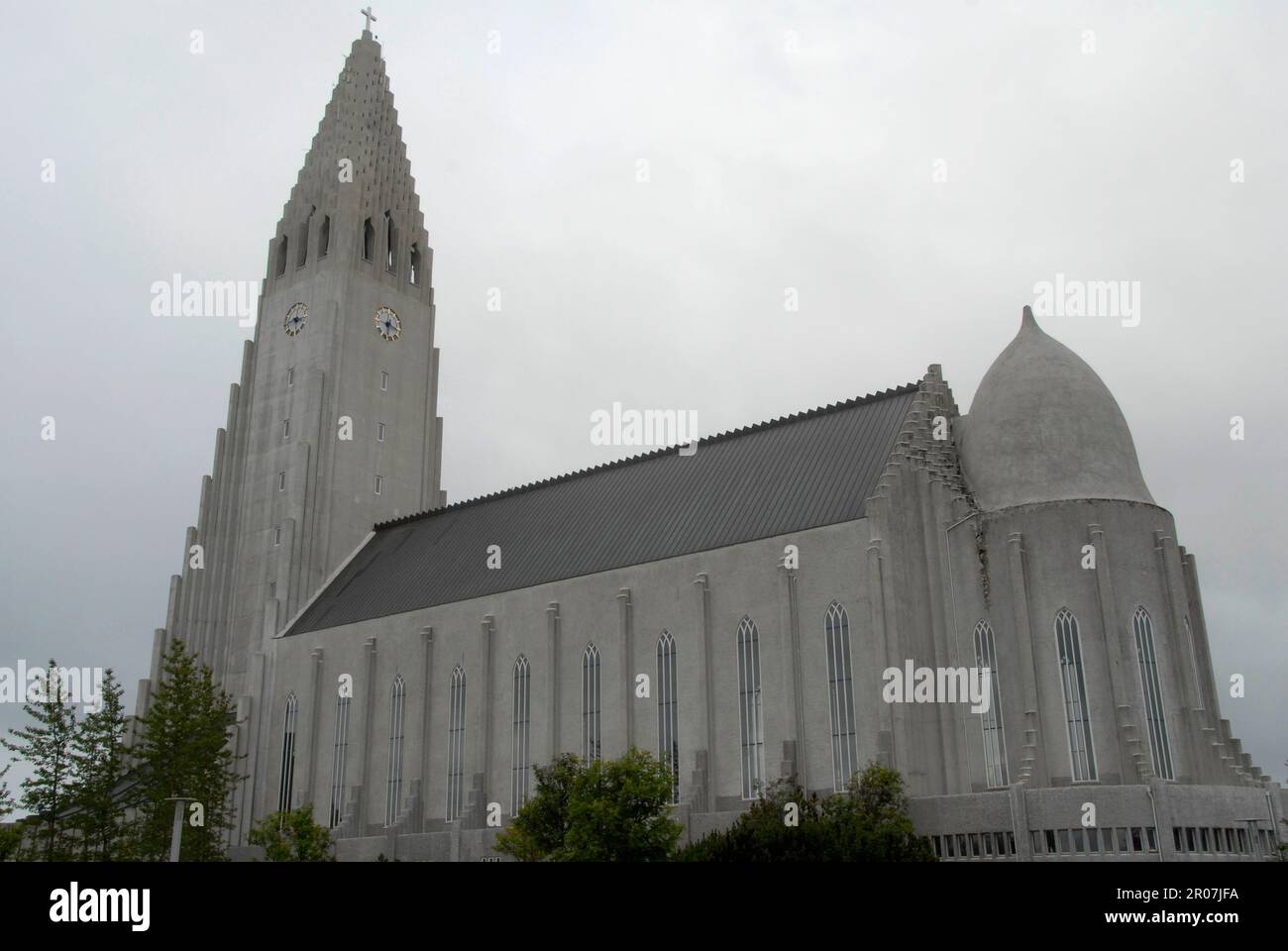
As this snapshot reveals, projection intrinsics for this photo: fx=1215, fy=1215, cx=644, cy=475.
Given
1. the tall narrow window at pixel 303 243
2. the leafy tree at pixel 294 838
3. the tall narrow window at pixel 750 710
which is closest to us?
the tall narrow window at pixel 750 710

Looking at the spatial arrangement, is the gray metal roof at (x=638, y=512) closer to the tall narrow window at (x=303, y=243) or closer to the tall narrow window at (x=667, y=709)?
the tall narrow window at (x=667, y=709)

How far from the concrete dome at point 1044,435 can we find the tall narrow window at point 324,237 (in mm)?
40388

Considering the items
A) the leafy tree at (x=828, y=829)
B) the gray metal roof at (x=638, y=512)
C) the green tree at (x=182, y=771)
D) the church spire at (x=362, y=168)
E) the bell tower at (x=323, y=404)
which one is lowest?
the leafy tree at (x=828, y=829)

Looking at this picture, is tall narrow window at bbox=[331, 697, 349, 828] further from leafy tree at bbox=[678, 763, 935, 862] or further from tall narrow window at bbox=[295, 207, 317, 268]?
tall narrow window at bbox=[295, 207, 317, 268]

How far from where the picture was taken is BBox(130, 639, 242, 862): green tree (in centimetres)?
4434

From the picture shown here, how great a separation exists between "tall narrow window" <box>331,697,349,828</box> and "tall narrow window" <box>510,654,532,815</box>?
1041 centimetres

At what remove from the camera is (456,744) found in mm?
50938

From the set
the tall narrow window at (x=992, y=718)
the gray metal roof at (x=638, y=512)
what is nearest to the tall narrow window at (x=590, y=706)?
the gray metal roof at (x=638, y=512)

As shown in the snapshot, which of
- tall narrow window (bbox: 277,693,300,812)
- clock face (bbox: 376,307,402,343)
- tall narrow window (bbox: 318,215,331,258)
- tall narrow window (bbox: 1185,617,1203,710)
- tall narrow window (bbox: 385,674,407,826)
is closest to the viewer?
tall narrow window (bbox: 1185,617,1203,710)

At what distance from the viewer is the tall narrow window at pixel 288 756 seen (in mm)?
56531

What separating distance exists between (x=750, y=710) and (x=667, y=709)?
11.7 feet

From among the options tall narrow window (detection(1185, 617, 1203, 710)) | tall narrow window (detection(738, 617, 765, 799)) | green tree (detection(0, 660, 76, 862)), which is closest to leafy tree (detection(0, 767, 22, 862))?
green tree (detection(0, 660, 76, 862))

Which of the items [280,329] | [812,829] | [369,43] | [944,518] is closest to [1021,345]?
[944,518]

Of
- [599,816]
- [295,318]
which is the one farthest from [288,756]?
[599,816]
